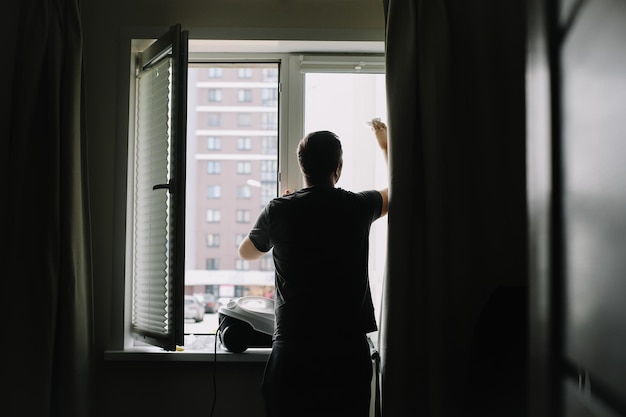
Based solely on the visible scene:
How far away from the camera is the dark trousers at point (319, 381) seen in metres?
1.71

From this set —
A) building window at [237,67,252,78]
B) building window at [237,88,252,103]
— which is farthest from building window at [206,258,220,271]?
building window at [237,67,252,78]

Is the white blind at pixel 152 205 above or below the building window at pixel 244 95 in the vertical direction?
below

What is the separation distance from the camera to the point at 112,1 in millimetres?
2387

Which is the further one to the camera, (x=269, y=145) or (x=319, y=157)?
(x=269, y=145)

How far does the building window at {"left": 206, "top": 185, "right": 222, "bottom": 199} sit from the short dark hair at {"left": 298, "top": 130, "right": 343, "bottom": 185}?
1.11 metres

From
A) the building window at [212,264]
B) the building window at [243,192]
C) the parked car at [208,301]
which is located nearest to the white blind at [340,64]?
the building window at [243,192]

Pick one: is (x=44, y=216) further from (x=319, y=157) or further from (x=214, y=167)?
(x=319, y=157)

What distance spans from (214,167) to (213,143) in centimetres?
14

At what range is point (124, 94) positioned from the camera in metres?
2.36

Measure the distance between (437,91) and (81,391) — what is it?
165cm

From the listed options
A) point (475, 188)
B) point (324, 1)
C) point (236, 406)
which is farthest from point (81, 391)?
point (324, 1)

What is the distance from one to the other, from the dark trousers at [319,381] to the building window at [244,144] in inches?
47.6

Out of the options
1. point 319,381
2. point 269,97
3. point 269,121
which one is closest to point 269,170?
point 269,121

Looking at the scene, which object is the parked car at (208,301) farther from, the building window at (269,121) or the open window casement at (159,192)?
the building window at (269,121)
